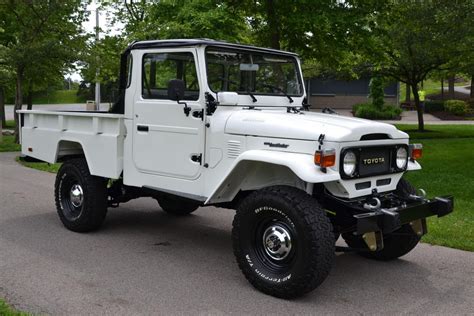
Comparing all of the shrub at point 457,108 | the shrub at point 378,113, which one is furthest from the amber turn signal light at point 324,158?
the shrub at point 457,108

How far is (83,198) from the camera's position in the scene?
646 cm

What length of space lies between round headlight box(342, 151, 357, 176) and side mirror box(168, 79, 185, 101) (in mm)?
1745

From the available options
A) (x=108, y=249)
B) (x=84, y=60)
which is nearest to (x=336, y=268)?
(x=108, y=249)

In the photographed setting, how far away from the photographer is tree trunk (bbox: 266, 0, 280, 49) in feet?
39.6

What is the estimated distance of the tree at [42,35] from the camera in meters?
15.8

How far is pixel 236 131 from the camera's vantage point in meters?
4.97

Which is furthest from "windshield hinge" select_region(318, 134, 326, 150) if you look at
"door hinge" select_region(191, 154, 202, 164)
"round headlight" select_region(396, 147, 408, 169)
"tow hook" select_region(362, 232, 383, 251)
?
"door hinge" select_region(191, 154, 202, 164)

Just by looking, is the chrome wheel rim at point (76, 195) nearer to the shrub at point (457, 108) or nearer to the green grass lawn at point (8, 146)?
the green grass lawn at point (8, 146)

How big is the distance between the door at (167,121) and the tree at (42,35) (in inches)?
438

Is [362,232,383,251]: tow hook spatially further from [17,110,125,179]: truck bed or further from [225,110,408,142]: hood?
[17,110,125,179]: truck bed

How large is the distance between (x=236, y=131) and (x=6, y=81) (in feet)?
50.8

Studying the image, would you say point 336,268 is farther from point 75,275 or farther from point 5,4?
point 5,4

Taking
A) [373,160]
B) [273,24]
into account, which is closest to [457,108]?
[273,24]

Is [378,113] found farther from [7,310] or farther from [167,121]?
[7,310]
